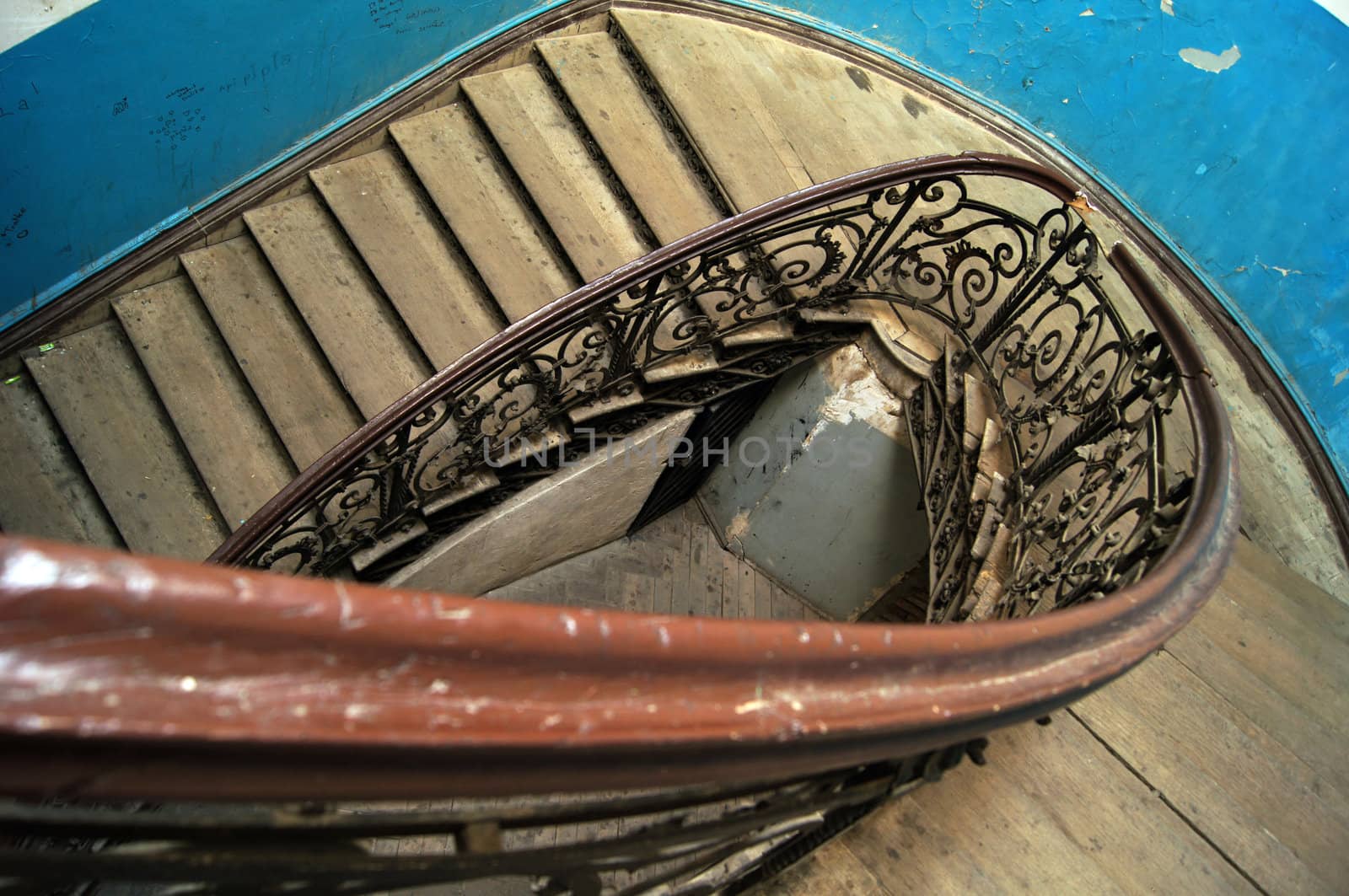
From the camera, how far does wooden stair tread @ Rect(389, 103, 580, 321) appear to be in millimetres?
4160

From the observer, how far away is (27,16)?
10.3ft

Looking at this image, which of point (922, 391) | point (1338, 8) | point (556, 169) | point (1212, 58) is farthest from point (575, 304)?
→ point (1338, 8)

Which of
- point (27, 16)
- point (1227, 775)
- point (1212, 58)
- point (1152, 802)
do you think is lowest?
point (1227, 775)

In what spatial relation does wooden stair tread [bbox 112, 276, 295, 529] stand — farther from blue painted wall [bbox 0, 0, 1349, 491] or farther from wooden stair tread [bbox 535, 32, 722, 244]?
wooden stair tread [bbox 535, 32, 722, 244]

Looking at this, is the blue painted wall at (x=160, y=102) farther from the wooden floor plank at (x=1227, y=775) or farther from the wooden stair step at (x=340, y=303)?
the wooden floor plank at (x=1227, y=775)

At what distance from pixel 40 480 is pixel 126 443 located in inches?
14.0

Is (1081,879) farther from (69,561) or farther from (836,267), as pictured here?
(836,267)

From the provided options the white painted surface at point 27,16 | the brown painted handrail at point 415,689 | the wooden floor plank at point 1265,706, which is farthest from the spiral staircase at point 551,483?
the white painted surface at point 27,16

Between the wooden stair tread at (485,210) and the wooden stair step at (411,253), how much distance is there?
0.11 metres

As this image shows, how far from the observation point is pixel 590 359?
381 centimetres

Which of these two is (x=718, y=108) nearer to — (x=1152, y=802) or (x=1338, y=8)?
(x=1338, y=8)

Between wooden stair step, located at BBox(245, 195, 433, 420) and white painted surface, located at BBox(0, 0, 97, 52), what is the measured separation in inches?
44.3

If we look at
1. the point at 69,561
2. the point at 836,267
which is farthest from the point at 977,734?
the point at 836,267

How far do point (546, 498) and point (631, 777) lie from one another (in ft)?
11.1
